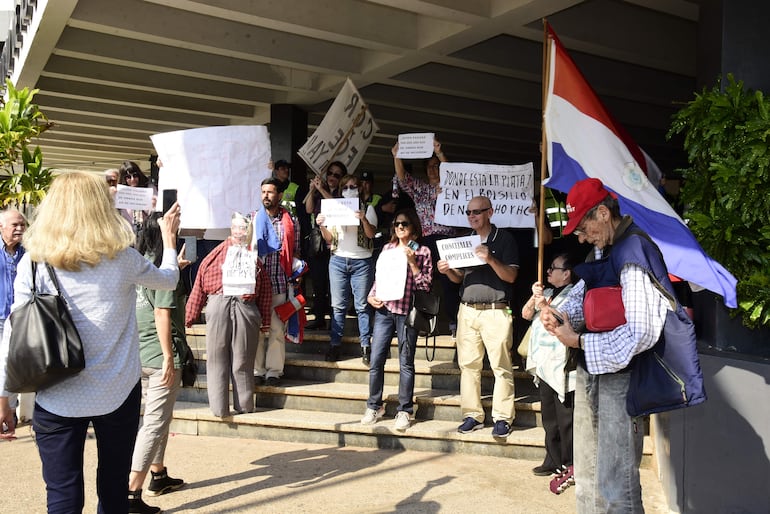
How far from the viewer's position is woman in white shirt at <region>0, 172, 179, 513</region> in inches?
129

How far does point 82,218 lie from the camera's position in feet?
10.9

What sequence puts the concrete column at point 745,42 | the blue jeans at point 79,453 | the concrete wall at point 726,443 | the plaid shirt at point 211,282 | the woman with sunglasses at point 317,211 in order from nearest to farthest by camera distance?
the blue jeans at point 79,453 → the concrete wall at point 726,443 → the concrete column at point 745,42 → the plaid shirt at point 211,282 → the woman with sunglasses at point 317,211

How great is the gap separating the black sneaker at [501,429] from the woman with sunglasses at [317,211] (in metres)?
3.08

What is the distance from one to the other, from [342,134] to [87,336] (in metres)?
5.81

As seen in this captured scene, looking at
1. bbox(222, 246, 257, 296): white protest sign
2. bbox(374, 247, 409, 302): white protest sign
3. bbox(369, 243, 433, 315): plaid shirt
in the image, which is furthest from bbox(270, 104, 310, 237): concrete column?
bbox(369, 243, 433, 315): plaid shirt

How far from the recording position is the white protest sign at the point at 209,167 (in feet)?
21.4

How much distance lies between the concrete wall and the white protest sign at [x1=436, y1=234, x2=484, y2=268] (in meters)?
2.17

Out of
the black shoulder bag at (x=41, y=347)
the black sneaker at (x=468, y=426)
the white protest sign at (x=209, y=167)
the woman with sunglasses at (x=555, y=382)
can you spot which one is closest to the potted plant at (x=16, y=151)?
the white protest sign at (x=209, y=167)

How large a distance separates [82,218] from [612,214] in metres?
2.59

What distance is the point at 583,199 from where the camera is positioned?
3.93 meters

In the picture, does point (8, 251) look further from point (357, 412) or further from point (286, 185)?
point (357, 412)

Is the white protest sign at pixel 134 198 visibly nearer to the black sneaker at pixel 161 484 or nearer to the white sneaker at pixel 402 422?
the black sneaker at pixel 161 484

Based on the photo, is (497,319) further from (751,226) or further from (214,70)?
(214,70)

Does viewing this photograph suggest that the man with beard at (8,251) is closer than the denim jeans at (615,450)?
No
